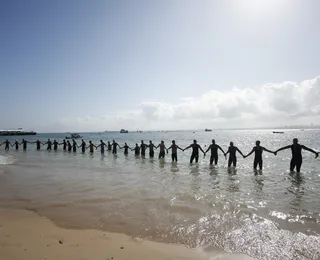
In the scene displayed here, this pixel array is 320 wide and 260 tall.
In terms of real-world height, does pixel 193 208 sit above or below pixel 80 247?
below

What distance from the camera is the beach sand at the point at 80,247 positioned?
462 cm

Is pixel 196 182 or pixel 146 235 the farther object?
pixel 196 182

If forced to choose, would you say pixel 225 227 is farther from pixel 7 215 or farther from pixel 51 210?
pixel 7 215

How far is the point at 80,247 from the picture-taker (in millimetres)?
4961

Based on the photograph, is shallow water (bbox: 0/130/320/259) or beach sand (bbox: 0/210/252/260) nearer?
beach sand (bbox: 0/210/252/260)

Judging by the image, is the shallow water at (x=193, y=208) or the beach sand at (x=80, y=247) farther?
the shallow water at (x=193, y=208)

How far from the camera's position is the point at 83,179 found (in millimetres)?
13078

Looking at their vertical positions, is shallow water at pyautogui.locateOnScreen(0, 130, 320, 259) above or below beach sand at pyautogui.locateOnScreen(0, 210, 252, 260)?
below

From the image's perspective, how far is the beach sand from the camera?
15.1 feet

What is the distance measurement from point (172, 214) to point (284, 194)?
5438mm

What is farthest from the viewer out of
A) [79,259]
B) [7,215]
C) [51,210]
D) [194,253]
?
[51,210]

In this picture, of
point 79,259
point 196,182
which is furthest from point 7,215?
point 196,182

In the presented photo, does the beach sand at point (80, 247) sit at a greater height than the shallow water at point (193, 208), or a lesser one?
greater

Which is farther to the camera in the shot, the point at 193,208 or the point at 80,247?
the point at 193,208
